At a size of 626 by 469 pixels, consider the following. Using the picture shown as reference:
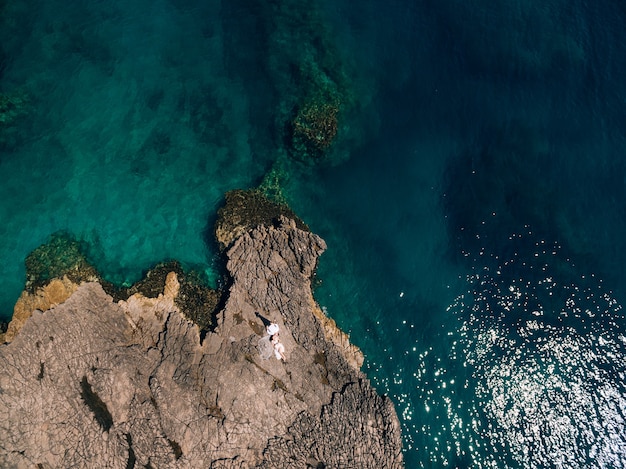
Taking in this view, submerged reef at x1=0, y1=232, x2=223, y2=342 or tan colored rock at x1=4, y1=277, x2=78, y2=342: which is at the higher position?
submerged reef at x1=0, y1=232, x2=223, y2=342

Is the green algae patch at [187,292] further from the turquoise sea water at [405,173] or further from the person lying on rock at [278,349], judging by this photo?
the person lying on rock at [278,349]

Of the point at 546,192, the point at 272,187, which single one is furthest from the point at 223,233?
the point at 546,192

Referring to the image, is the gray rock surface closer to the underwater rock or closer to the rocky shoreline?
the rocky shoreline

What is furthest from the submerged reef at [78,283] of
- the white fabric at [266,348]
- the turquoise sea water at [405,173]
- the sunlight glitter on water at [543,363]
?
the sunlight glitter on water at [543,363]

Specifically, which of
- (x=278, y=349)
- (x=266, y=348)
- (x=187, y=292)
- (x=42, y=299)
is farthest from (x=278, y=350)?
(x=42, y=299)

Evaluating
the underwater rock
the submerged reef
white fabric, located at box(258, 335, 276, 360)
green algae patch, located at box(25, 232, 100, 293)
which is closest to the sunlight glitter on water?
white fabric, located at box(258, 335, 276, 360)

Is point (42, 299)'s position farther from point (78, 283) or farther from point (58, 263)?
point (58, 263)

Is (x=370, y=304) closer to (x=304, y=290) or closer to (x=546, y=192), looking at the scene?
(x=304, y=290)
